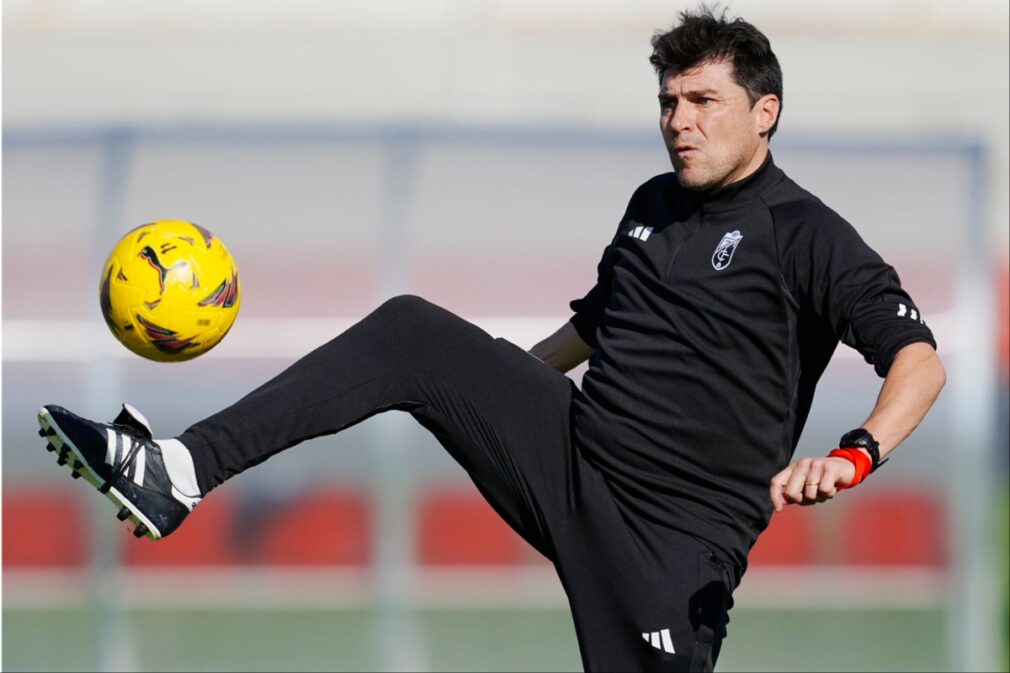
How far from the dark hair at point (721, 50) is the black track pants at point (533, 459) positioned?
0.92 metres

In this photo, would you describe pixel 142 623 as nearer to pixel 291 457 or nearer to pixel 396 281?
pixel 291 457

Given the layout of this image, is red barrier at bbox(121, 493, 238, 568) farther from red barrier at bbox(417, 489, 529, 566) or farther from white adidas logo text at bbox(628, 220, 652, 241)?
white adidas logo text at bbox(628, 220, 652, 241)

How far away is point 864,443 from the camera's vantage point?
374cm

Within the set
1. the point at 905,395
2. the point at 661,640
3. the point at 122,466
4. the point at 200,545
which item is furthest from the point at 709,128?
the point at 200,545

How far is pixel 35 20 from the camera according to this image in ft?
74.6

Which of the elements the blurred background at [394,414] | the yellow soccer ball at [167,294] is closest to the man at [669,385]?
the yellow soccer ball at [167,294]

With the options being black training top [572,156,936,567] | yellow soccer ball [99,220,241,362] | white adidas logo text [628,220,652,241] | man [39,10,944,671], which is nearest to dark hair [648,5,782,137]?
man [39,10,944,671]

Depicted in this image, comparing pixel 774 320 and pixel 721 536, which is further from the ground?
pixel 774 320

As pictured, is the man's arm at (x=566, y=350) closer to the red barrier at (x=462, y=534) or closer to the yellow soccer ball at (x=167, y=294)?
the yellow soccer ball at (x=167, y=294)

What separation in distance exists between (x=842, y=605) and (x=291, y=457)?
295cm

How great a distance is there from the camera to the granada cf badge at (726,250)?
14.3 ft

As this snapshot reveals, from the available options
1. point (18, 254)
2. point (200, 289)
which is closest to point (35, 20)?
point (18, 254)

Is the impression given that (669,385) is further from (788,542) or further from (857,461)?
(788,542)

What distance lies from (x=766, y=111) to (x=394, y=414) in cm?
392
